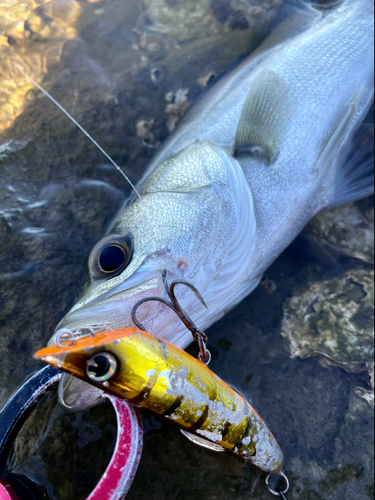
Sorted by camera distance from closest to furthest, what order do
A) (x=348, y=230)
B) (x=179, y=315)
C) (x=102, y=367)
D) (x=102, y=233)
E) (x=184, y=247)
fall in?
(x=102, y=367), (x=179, y=315), (x=184, y=247), (x=102, y=233), (x=348, y=230)

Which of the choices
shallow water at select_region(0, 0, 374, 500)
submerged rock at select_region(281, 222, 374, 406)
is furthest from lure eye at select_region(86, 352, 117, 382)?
submerged rock at select_region(281, 222, 374, 406)

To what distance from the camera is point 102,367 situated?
0.95 metres

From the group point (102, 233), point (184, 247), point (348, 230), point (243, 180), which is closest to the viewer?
point (184, 247)

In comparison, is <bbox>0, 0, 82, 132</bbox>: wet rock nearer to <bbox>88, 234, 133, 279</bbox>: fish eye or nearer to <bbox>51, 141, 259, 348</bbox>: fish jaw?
<bbox>51, 141, 259, 348</bbox>: fish jaw

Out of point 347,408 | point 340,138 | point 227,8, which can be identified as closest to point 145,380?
point 347,408

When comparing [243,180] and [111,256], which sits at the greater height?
[111,256]

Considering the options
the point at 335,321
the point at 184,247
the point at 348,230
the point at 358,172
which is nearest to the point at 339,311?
the point at 335,321

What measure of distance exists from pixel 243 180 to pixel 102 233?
0.86 m

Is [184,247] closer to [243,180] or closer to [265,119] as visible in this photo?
[243,180]

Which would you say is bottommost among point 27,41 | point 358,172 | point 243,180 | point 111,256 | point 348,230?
point 348,230

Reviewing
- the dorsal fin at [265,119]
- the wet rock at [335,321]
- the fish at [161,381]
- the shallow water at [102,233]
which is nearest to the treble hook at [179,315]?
the fish at [161,381]

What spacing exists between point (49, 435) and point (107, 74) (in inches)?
86.8

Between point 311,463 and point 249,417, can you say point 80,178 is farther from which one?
point 311,463

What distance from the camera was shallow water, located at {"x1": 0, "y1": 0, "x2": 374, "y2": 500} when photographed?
1.56 metres
